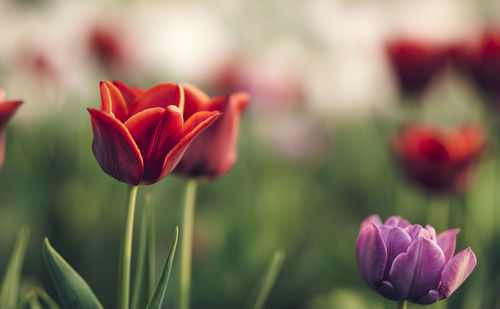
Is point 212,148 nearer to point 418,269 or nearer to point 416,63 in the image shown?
point 418,269

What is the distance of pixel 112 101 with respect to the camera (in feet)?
1.29

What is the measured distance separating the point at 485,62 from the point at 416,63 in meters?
0.13

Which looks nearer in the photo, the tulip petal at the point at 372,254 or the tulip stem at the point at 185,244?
the tulip petal at the point at 372,254

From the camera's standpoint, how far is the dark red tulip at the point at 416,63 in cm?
94

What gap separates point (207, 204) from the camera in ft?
4.10

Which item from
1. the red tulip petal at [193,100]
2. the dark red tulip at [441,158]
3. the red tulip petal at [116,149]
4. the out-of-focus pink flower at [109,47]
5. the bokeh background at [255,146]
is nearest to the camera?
the red tulip petal at [116,149]

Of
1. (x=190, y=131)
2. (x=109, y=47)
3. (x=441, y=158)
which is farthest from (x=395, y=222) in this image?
(x=109, y=47)

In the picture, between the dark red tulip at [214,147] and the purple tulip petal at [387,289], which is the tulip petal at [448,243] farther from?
the dark red tulip at [214,147]

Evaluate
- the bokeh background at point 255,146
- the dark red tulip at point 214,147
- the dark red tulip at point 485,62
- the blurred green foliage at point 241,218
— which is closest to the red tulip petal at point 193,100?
the dark red tulip at point 214,147

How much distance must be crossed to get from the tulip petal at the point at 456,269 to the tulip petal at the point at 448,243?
0.07 feet

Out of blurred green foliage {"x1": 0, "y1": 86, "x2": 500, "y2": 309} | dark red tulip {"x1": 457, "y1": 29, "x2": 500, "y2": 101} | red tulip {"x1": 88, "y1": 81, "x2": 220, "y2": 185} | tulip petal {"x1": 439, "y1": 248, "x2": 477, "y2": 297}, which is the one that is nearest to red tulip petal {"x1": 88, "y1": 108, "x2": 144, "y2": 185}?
red tulip {"x1": 88, "y1": 81, "x2": 220, "y2": 185}

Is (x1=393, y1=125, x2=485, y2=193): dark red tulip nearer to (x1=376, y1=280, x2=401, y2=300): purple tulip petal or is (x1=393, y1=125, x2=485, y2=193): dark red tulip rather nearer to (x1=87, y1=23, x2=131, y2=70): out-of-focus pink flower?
(x1=376, y1=280, x2=401, y2=300): purple tulip petal

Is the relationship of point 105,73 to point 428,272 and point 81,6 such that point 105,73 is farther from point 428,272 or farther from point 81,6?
point 428,272

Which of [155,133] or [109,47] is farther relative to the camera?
[109,47]
